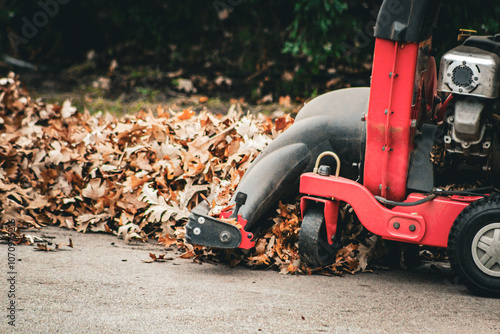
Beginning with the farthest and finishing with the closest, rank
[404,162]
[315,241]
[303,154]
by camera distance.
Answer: [303,154]
[315,241]
[404,162]

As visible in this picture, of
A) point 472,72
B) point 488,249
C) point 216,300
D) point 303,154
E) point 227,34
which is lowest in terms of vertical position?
point 216,300

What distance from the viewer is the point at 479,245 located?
320 centimetres

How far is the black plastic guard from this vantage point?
139 inches

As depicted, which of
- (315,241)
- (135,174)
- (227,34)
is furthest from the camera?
(227,34)

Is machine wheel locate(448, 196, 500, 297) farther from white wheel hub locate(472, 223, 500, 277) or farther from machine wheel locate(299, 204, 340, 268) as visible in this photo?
machine wheel locate(299, 204, 340, 268)

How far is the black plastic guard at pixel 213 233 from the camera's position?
3.53m

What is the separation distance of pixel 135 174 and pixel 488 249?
8.94 ft

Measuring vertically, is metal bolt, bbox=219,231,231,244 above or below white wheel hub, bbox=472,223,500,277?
below

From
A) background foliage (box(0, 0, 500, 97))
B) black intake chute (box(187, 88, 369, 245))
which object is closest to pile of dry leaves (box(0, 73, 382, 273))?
black intake chute (box(187, 88, 369, 245))

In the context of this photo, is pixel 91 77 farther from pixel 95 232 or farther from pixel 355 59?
pixel 95 232

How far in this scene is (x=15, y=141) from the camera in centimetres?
526

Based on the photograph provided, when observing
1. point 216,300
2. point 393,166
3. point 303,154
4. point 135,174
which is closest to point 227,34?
point 135,174

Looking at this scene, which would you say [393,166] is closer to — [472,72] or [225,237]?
[472,72]

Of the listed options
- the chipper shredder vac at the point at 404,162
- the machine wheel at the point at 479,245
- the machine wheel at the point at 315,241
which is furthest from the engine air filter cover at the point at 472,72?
the machine wheel at the point at 315,241
